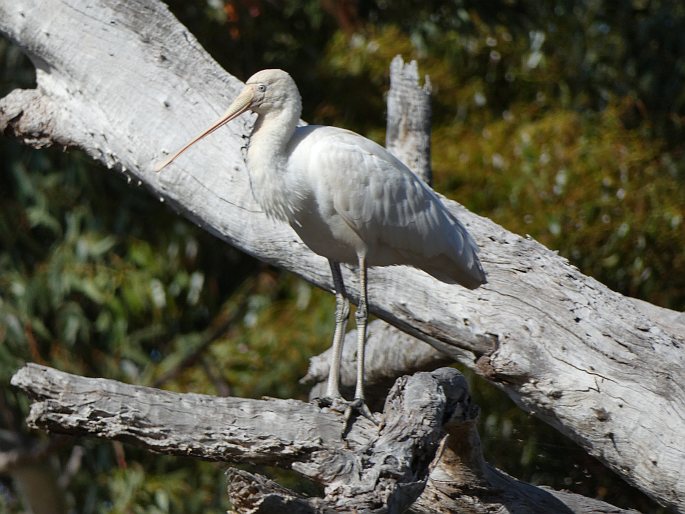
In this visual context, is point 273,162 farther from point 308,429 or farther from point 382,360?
point 382,360

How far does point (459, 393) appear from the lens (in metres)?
3.27

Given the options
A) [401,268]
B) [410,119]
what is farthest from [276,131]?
[410,119]

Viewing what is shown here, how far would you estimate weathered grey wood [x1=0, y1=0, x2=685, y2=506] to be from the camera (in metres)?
3.66

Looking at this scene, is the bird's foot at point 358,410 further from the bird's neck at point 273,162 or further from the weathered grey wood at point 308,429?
the bird's neck at point 273,162

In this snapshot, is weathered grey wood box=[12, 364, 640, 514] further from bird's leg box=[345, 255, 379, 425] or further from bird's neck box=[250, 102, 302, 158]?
bird's neck box=[250, 102, 302, 158]

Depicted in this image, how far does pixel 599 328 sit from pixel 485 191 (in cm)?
272

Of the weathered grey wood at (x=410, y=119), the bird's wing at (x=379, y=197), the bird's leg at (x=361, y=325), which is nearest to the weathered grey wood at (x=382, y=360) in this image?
the weathered grey wood at (x=410, y=119)

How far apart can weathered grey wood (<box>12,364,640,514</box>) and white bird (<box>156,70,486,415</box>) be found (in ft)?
0.86

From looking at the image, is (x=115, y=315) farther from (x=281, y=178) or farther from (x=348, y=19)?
(x=281, y=178)

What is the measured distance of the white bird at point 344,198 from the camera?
3.63m

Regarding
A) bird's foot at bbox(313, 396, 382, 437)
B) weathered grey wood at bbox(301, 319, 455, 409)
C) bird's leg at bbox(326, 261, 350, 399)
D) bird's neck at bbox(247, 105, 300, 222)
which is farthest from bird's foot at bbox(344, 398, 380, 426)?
weathered grey wood at bbox(301, 319, 455, 409)

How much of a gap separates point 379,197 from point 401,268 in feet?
1.72

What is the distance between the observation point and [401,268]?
4207 mm

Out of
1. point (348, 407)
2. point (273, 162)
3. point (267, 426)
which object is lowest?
point (267, 426)
